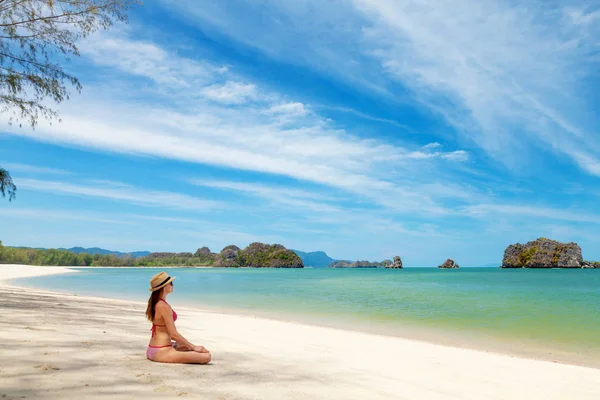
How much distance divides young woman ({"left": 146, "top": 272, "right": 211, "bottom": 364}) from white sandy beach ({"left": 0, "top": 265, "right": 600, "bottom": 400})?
0.46ft

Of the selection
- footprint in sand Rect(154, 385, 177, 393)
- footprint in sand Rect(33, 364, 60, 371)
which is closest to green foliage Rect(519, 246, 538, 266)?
footprint in sand Rect(154, 385, 177, 393)

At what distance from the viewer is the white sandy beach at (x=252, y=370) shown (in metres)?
4.55

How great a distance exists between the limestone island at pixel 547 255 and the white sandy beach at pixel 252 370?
185501 millimetres

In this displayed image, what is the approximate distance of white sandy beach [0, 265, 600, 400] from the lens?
455 cm

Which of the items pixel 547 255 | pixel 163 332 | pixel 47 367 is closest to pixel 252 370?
pixel 163 332

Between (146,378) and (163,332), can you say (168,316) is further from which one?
(146,378)

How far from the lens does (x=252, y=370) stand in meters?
6.25

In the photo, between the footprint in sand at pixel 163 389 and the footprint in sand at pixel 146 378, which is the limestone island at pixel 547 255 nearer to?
the footprint in sand at pixel 146 378

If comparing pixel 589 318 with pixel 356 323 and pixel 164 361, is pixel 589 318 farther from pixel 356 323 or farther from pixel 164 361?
pixel 164 361

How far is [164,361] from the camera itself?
5770mm

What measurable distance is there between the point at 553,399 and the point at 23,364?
8.09 m

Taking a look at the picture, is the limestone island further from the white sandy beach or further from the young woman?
the young woman

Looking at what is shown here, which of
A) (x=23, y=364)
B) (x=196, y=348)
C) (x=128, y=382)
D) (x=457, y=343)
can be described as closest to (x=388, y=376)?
(x=196, y=348)

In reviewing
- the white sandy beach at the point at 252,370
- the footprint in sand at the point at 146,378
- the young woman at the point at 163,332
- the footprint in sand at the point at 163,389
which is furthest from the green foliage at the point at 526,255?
the footprint in sand at the point at 163,389
